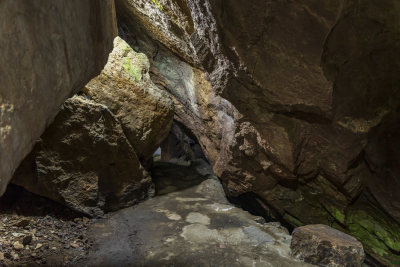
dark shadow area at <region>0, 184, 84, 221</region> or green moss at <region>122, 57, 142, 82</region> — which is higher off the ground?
green moss at <region>122, 57, 142, 82</region>

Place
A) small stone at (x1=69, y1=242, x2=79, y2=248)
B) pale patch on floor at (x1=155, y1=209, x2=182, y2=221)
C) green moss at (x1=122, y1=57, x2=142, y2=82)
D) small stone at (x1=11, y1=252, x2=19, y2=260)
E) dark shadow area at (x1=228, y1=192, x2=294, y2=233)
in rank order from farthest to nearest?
green moss at (x1=122, y1=57, x2=142, y2=82)
dark shadow area at (x1=228, y1=192, x2=294, y2=233)
pale patch on floor at (x1=155, y1=209, x2=182, y2=221)
small stone at (x1=69, y1=242, x2=79, y2=248)
small stone at (x1=11, y1=252, x2=19, y2=260)

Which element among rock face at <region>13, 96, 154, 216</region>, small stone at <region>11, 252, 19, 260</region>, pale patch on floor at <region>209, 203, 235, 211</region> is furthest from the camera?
pale patch on floor at <region>209, 203, 235, 211</region>

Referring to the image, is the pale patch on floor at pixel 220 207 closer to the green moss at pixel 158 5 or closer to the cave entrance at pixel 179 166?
the cave entrance at pixel 179 166

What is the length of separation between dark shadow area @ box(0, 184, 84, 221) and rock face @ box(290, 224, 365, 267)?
12.8 ft

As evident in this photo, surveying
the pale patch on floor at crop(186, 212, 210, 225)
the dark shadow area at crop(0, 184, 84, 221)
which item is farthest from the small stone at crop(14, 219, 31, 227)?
the pale patch on floor at crop(186, 212, 210, 225)

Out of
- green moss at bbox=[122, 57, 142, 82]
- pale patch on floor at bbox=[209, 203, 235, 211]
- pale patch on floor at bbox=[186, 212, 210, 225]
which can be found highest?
green moss at bbox=[122, 57, 142, 82]

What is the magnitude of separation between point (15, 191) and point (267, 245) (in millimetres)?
4512

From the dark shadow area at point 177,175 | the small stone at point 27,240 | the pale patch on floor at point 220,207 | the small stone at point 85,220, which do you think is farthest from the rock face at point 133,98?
the small stone at point 27,240

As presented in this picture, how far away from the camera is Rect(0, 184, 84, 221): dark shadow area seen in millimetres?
4444

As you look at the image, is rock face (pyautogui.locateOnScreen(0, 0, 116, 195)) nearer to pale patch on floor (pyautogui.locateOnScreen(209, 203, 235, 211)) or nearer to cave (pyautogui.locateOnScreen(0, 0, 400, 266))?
cave (pyautogui.locateOnScreen(0, 0, 400, 266))

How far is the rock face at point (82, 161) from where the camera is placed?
4.62 m

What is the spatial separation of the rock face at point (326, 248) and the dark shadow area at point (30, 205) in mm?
3908

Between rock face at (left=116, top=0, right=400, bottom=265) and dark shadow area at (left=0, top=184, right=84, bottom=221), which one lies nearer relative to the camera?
rock face at (left=116, top=0, right=400, bottom=265)

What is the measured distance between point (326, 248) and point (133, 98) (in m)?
4.84
